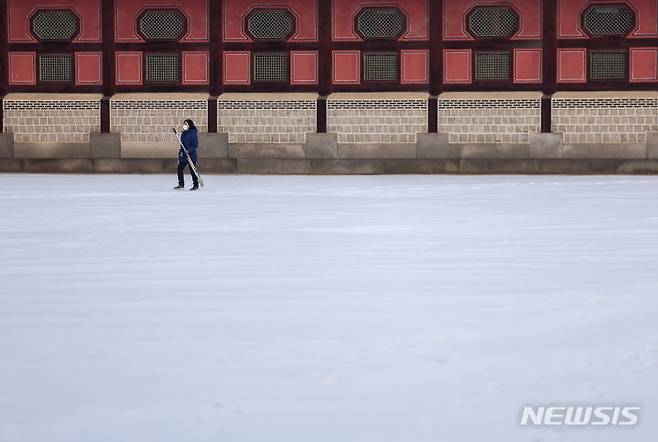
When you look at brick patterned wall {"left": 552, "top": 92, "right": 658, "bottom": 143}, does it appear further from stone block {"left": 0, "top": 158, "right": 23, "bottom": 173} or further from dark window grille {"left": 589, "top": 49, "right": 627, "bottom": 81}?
stone block {"left": 0, "top": 158, "right": 23, "bottom": 173}

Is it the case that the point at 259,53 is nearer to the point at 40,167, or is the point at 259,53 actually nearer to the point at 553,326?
the point at 40,167

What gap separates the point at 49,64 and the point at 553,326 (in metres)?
22.2

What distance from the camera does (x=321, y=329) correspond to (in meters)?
5.46

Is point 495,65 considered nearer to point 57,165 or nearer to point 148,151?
point 148,151

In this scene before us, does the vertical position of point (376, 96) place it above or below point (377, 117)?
above

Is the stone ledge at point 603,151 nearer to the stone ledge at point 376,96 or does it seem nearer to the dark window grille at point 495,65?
the dark window grille at point 495,65

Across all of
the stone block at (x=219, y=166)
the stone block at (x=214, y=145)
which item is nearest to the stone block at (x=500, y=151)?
the stone block at (x=219, y=166)

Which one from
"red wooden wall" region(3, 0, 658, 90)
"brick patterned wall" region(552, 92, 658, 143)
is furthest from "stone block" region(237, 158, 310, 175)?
"brick patterned wall" region(552, 92, 658, 143)

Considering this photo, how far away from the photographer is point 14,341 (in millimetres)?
5227

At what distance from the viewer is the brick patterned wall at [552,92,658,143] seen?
24.9 metres

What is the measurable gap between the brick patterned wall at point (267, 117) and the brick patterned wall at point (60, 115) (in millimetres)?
2761

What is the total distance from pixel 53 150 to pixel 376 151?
22.4ft

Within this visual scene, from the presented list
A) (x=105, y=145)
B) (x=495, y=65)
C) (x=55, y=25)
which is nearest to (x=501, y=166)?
(x=495, y=65)

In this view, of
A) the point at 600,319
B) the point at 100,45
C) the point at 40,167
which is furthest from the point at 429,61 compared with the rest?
the point at 600,319
